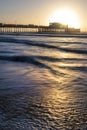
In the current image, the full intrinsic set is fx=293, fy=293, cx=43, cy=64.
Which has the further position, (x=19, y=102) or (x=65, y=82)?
(x=65, y=82)

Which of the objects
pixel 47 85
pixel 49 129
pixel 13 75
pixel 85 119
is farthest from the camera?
pixel 13 75

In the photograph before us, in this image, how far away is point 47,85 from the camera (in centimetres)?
1138

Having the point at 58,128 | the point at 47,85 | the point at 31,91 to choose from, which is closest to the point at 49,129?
the point at 58,128

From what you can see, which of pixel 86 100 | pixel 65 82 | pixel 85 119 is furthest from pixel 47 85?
pixel 85 119

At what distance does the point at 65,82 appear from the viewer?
12.0m

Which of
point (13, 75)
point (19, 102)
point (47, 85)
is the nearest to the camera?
point (19, 102)

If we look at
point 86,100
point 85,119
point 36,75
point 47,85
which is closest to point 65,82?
point 47,85

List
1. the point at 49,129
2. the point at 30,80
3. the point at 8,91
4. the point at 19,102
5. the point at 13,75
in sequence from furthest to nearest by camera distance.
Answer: the point at 13,75 → the point at 30,80 → the point at 8,91 → the point at 19,102 → the point at 49,129

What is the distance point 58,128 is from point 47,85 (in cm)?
474

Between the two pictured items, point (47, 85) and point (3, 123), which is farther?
point (47, 85)

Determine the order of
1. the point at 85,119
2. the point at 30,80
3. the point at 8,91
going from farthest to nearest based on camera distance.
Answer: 1. the point at 30,80
2. the point at 8,91
3. the point at 85,119

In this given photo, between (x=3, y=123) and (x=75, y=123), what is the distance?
67.1 inches

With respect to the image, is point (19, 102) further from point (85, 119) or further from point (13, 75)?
point (13, 75)

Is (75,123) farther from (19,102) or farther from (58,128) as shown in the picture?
(19,102)
